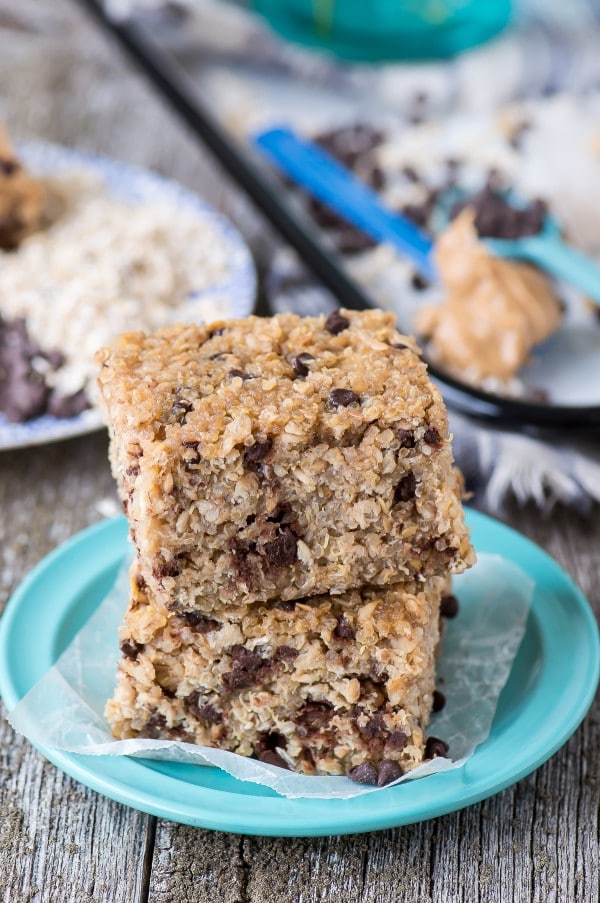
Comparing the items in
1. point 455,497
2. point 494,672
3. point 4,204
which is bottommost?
point 4,204

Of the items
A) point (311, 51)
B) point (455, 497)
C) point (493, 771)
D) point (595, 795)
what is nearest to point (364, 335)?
point (455, 497)

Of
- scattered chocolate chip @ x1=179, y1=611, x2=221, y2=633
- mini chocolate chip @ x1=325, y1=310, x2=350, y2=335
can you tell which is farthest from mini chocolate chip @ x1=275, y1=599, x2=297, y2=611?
mini chocolate chip @ x1=325, y1=310, x2=350, y2=335

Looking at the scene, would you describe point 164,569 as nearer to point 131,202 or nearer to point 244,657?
point 244,657

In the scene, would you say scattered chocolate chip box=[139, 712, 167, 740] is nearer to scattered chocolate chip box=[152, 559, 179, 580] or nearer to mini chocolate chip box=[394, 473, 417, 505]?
scattered chocolate chip box=[152, 559, 179, 580]

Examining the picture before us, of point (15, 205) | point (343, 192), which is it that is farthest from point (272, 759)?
point (343, 192)

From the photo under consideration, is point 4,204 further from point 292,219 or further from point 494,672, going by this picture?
point 494,672

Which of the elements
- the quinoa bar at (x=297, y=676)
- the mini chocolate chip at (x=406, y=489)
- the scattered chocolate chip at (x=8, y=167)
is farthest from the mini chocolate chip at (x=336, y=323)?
the scattered chocolate chip at (x=8, y=167)

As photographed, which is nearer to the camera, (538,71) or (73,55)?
(538,71)
